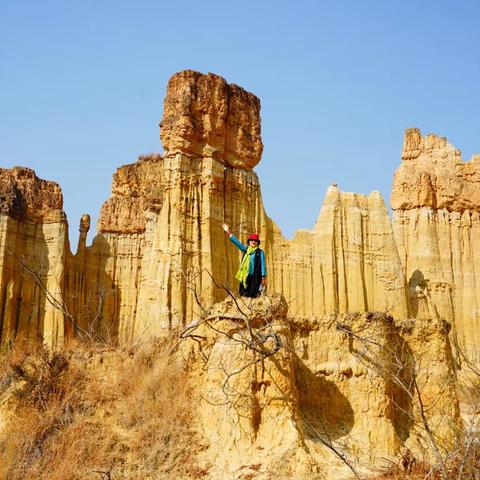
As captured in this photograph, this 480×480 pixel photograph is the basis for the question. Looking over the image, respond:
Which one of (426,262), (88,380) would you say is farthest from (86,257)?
(88,380)

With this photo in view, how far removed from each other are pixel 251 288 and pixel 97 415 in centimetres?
408

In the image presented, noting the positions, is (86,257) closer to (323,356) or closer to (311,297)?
(311,297)

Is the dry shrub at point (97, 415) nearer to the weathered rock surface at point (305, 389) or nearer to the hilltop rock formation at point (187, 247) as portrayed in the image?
the weathered rock surface at point (305, 389)

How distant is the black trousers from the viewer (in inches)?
745

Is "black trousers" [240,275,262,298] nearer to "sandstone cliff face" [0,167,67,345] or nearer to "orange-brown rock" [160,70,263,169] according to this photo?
"sandstone cliff face" [0,167,67,345]

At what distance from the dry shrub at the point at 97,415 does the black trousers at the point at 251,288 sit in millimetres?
2105

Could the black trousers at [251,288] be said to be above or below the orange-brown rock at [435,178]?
below

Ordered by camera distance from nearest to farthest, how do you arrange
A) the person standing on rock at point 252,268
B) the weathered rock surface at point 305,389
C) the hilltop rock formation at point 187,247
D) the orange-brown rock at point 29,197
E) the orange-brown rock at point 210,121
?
the weathered rock surface at point 305,389
the person standing on rock at point 252,268
the hilltop rock formation at point 187,247
the orange-brown rock at point 210,121
the orange-brown rock at point 29,197

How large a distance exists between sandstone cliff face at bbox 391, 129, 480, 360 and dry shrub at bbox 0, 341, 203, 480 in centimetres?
2888

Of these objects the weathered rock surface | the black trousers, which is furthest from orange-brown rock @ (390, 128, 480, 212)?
the black trousers

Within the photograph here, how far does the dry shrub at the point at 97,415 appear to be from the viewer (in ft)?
54.8

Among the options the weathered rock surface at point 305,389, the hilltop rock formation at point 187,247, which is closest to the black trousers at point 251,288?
the weathered rock surface at point 305,389

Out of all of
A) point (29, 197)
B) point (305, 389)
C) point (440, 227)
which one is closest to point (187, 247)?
point (29, 197)

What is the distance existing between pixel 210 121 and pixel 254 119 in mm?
2623
